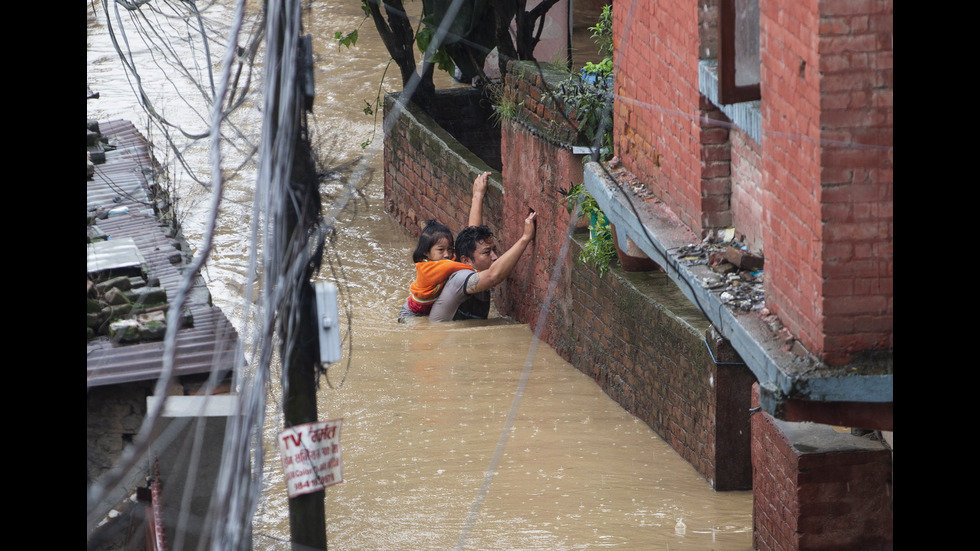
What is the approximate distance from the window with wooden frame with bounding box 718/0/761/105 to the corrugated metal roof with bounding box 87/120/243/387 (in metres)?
2.55

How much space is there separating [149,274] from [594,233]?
3.57m

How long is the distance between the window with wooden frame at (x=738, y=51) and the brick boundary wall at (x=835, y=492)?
5.91ft

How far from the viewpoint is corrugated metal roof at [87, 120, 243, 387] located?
558 centimetres

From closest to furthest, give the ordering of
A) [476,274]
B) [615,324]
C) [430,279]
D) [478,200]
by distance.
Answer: [615,324], [476,274], [430,279], [478,200]

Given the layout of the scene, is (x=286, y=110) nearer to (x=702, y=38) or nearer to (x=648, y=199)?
(x=702, y=38)

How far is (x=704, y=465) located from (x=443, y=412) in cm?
214

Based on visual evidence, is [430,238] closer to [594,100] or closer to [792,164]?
[594,100]

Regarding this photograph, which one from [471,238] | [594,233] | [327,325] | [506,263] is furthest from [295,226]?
[471,238]

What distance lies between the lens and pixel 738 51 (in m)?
5.91

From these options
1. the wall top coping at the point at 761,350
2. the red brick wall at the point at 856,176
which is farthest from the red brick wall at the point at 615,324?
the red brick wall at the point at 856,176

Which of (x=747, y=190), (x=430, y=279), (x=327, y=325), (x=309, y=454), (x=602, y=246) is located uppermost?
(x=747, y=190)

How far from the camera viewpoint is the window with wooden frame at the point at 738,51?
5.42 meters

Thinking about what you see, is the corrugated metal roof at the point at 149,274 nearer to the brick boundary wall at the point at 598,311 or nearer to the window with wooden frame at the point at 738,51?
the window with wooden frame at the point at 738,51

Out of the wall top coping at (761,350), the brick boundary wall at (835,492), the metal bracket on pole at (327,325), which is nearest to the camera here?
the wall top coping at (761,350)
